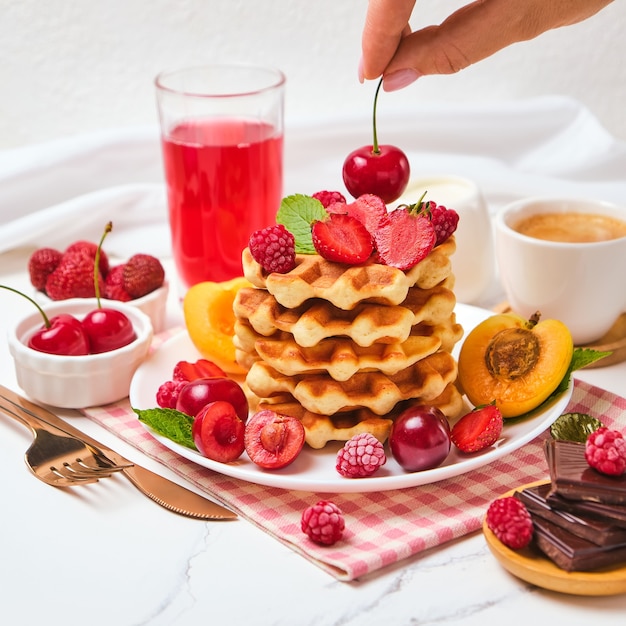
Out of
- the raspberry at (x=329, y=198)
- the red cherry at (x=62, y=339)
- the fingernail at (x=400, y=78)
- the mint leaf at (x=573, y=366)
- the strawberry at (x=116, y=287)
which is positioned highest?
the fingernail at (x=400, y=78)

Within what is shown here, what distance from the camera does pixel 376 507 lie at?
207 centimetres

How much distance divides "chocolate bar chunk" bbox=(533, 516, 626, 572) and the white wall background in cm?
267

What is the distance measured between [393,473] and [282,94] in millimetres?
1491

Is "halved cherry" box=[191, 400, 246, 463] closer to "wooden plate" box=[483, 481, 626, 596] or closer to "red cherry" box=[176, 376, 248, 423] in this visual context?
"red cherry" box=[176, 376, 248, 423]

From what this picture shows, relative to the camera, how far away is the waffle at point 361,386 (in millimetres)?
2221

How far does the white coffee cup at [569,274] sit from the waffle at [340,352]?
0.55m

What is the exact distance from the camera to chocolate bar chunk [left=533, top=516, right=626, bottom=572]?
1761mm

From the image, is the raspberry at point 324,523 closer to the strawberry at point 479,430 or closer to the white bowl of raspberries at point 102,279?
the strawberry at point 479,430

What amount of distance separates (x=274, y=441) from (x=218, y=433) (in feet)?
0.42

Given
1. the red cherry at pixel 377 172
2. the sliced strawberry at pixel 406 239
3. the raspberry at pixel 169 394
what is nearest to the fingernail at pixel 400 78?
the red cherry at pixel 377 172

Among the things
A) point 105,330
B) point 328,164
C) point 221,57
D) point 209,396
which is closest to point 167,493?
point 209,396

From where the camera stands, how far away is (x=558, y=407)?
2.29 metres

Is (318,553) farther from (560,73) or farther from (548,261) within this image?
(560,73)

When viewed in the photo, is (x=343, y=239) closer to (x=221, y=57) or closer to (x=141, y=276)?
(x=141, y=276)
